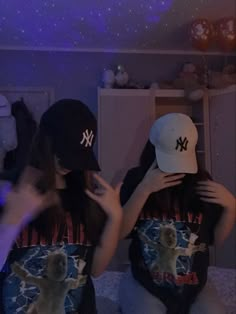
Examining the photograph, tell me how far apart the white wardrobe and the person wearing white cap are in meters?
0.72

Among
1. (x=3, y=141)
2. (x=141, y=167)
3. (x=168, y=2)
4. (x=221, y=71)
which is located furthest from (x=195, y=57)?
(x=141, y=167)

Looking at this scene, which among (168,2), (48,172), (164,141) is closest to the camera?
(48,172)

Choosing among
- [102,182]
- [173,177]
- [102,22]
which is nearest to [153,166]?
[173,177]

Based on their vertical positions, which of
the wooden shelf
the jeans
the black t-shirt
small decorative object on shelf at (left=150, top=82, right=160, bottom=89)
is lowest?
the jeans

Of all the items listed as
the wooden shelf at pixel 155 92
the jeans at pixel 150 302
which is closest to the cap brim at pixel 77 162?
the jeans at pixel 150 302

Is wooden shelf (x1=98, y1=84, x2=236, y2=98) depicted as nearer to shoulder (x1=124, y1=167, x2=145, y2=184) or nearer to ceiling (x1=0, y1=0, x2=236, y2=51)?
ceiling (x1=0, y1=0, x2=236, y2=51)

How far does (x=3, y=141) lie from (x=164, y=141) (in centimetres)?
84

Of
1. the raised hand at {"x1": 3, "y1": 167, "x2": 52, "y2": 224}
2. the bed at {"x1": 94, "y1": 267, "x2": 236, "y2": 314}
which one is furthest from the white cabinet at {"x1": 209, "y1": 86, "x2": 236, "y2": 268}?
the raised hand at {"x1": 3, "y1": 167, "x2": 52, "y2": 224}

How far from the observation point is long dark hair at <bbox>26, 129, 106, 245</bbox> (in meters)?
0.59

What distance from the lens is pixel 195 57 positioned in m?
1.64

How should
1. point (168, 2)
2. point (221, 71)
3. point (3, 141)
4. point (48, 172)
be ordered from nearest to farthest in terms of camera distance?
point (48, 172)
point (168, 2)
point (3, 141)
point (221, 71)

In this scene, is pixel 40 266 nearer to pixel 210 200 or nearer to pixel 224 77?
pixel 210 200

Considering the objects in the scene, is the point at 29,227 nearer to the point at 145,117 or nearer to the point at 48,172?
the point at 48,172

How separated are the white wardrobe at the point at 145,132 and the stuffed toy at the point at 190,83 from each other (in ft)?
0.09
